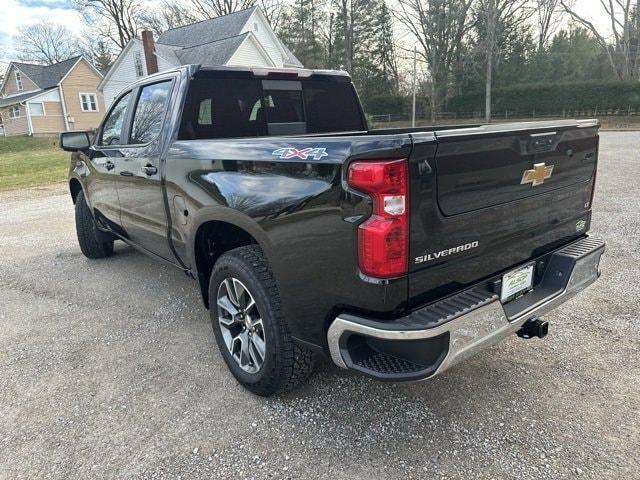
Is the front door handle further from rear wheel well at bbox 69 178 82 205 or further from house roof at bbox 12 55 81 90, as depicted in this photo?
house roof at bbox 12 55 81 90

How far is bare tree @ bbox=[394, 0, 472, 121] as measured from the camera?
125 ft

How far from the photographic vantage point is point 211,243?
124 inches

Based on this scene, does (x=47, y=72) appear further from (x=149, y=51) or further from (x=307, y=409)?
(x=307, y=409)

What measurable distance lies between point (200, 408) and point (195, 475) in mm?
532

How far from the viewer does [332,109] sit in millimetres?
4156

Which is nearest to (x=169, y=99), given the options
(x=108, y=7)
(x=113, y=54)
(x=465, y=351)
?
(x=465, y=351)

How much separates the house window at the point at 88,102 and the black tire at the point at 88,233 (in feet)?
128

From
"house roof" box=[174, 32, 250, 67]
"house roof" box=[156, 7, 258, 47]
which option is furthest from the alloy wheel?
"house roof" box=[156, 7, 258, 47]

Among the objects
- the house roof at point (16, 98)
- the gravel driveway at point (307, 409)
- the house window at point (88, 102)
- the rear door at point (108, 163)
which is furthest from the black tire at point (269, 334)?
the house window at point (88, 102)

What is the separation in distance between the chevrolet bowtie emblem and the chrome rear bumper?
1.88ft

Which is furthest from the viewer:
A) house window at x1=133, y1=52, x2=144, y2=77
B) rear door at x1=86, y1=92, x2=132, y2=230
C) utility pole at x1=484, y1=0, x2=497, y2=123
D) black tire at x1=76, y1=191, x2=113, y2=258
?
utility pole at x1=484, y1=0, x2=497, y2=123

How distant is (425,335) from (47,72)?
47495 mm

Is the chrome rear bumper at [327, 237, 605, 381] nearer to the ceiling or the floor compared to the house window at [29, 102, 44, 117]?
nearer to the floor

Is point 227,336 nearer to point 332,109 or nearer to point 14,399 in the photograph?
point 14,399
